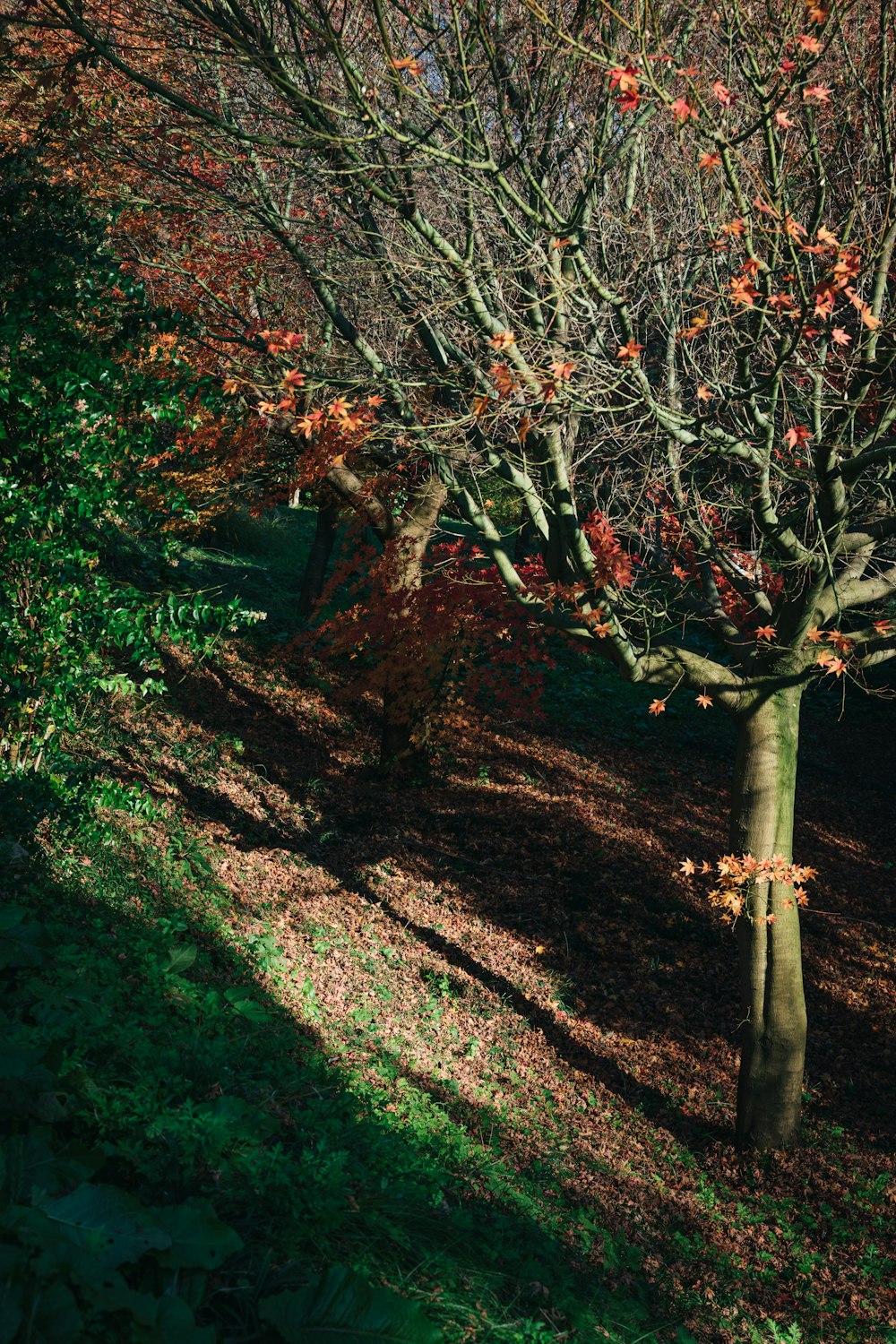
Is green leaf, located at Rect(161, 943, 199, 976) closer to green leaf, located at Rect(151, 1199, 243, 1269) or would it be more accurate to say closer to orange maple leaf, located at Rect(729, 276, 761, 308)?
green leaf, located at Rect(151, 1199, 243, 1269)

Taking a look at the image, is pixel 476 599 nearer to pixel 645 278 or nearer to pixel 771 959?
pixel 645 278

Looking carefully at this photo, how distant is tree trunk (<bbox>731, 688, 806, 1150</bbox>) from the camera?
6492 mm

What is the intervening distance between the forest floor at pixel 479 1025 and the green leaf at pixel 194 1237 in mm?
443

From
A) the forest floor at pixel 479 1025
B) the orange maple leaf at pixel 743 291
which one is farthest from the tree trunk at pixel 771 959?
the orange maple leaf at pixel 743 291

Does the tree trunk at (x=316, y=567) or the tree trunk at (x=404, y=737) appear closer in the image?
the tree trunk at (x=404, y=737)

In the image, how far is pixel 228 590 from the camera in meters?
18.5

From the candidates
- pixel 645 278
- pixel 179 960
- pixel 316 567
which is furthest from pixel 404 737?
pixel 179 960

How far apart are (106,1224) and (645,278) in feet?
20.8

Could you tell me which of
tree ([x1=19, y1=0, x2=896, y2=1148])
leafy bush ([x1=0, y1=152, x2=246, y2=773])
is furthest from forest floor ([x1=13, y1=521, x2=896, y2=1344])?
leafy bush ([x1=0, y1=152, x2=246, y2=773])

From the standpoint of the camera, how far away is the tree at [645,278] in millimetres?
5391

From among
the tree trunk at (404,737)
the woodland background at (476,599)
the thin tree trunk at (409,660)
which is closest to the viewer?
the woodland background at (476,599)

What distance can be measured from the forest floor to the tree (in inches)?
44.3

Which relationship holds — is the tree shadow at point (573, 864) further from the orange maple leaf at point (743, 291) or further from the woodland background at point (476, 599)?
the orange maple leaf at point (743, 291)

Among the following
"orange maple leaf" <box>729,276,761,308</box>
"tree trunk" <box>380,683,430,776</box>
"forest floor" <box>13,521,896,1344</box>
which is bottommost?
"forest floor" <box>13,521,896,1344</box>
